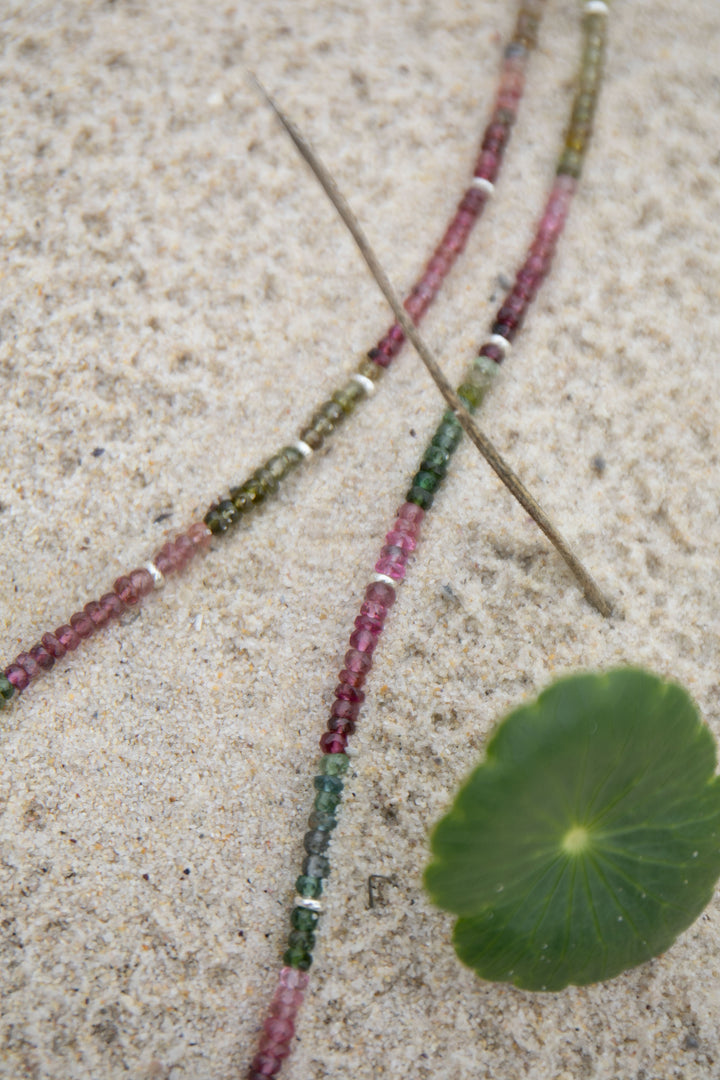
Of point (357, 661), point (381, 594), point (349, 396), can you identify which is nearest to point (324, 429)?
point (349, 396)

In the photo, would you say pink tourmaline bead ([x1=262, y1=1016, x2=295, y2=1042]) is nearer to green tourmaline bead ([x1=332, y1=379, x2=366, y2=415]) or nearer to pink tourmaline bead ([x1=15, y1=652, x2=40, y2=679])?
pink tourmaline bead ([x1=15, y1=652, x2=40, y2=679])

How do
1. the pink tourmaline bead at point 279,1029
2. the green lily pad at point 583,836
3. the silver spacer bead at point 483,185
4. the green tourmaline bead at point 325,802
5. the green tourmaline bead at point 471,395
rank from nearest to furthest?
the green lily pad at point 583,836 < the pink tourmaline bead at point 279,1029 < the green tourmaline bead at point 325,802 < the green tourmaline bead at point 471,395 < the silver spacer bead at point 483,185

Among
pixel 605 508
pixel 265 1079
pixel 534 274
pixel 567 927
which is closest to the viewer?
pixel 567 927

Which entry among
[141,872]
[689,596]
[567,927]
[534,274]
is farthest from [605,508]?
[141,872]

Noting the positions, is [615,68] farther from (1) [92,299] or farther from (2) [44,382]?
(2) [44,382]

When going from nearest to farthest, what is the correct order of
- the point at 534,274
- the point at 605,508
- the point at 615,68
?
1. the point at 605,508
2. the point at 534,274
3. the point at 615,68

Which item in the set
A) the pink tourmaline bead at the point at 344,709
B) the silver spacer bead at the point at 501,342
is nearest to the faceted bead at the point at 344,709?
the pink tourmaline bead at the point at 344,709

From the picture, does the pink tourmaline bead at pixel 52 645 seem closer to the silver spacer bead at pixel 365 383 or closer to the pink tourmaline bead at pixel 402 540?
the pink tourmaline bead at pixel 402 540
